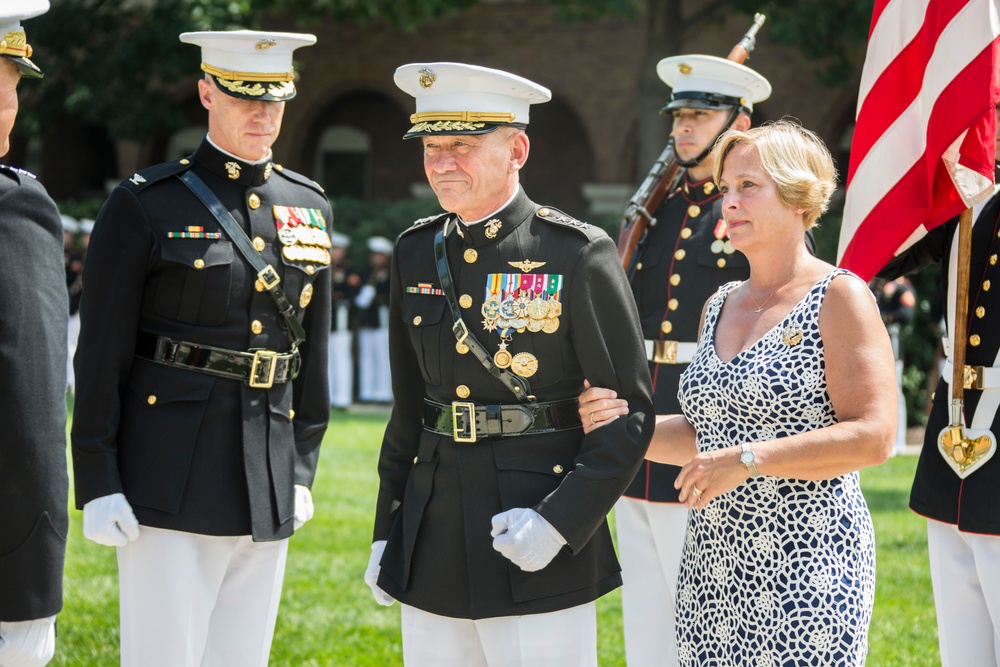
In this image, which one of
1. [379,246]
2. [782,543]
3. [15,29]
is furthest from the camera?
[379,246]

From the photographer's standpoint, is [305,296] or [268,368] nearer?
[268,368]

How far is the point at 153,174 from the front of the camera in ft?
13.2

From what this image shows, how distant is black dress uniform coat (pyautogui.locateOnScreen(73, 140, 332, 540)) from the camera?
12.4ft

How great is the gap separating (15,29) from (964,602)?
3.27 meters

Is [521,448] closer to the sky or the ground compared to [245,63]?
closer to the ground

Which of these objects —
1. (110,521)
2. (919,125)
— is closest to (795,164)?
(919,125)

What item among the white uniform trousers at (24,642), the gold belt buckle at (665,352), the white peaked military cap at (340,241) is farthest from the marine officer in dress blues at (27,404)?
the white peaked military cap at (340,241)

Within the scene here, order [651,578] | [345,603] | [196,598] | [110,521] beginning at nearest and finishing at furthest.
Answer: [110,521], [196,598], [651,578], [345,603]

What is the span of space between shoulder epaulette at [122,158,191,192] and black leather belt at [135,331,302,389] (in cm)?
47

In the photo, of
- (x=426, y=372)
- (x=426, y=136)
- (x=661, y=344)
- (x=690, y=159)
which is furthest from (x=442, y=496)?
(x=690, y=159)

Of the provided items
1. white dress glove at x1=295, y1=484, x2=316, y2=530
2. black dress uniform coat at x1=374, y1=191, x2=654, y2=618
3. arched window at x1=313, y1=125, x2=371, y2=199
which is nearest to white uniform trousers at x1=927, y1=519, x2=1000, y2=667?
black dress uniform coat at x1=374, y1=191, x2=654, y2=618

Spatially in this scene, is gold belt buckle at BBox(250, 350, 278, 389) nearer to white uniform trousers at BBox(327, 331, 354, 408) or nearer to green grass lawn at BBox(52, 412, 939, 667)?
green grass lawn at BBox(52, 412, 939, 667)

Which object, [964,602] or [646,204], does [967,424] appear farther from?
[646,204]

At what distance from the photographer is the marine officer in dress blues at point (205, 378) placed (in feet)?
12.4
